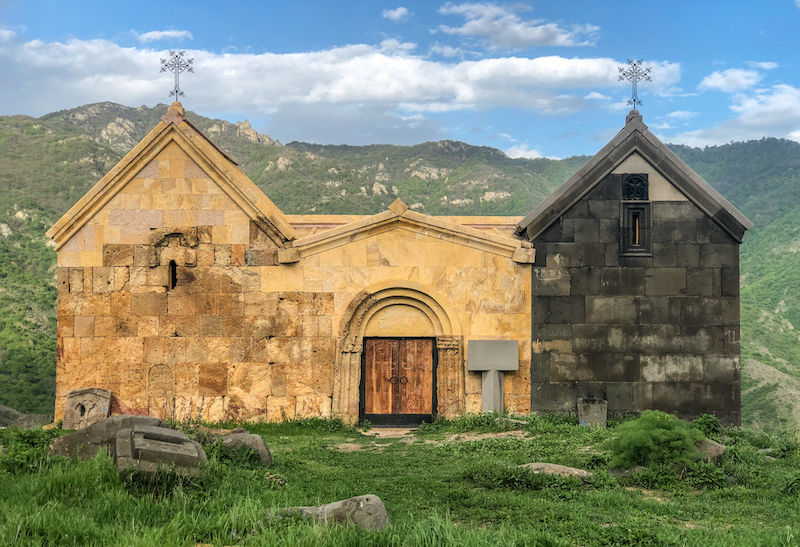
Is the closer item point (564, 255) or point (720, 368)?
point (720, 368)

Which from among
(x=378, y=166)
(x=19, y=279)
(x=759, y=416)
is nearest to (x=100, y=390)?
(x=19, y=279)

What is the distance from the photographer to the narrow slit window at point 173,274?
14141mm

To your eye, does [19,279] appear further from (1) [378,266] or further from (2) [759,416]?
(2) [759,416]

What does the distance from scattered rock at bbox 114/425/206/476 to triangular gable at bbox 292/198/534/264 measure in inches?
270

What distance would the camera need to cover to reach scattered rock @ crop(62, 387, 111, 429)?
1344 centimetres

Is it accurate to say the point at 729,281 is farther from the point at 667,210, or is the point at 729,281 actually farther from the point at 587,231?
the point at 587,231

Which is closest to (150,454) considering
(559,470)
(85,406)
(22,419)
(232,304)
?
(559,470)

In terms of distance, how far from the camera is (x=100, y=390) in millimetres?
13680

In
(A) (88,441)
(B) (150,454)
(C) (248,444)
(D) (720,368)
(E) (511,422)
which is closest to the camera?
(B) (150,454)

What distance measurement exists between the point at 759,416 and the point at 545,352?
19490 millimetres

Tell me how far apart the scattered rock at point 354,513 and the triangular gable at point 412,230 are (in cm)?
840

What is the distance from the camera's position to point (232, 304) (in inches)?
552

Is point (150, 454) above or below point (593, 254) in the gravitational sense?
below

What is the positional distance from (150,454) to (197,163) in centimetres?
838
